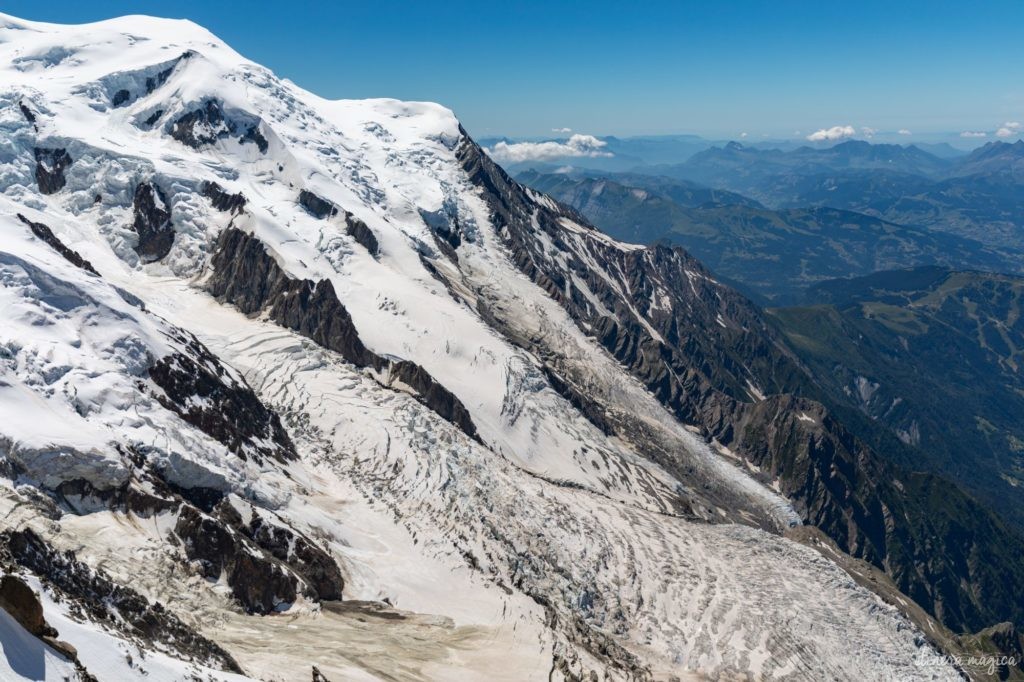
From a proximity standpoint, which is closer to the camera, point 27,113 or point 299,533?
point 299,533

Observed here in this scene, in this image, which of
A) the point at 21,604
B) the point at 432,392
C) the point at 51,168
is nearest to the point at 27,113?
the point at 51,168

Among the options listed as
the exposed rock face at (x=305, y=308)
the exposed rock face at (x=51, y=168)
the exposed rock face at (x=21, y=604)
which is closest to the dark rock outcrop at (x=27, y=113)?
the exposed rock face at (x=51, y=168)

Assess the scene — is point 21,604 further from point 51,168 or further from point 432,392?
point 51,168

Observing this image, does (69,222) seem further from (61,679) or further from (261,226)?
(61,679)

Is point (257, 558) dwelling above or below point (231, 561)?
below

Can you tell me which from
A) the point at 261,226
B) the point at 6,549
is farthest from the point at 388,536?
the point at 261,226

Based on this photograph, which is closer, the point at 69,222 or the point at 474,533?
the point at 474,533
